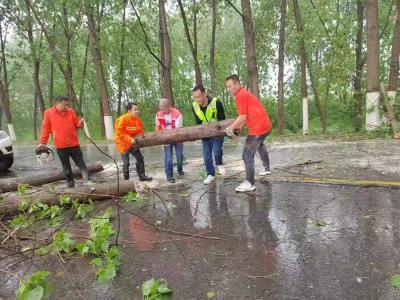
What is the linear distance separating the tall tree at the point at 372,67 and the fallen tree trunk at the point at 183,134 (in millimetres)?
7096

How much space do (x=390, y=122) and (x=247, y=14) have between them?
24.5 ft

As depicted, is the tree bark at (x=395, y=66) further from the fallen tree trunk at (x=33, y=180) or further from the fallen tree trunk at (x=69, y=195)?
the fallen tree trunk at (x=33, y=180)

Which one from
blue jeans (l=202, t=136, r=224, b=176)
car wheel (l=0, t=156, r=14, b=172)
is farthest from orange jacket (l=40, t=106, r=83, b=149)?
car wheel (l=0, t=156, r=14, b=172)

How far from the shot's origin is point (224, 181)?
7.03 metres

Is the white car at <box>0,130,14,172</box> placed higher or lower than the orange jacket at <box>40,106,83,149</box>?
lower

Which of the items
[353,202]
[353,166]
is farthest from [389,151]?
[353,202]

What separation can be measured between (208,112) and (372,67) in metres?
7.41

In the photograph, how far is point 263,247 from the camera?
12.6 feet

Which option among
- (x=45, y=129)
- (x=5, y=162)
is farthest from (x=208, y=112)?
(x=5, y=162)

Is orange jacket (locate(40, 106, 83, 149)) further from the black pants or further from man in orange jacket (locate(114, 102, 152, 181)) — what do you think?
man in orange jacket (locate(114, 102, 152, 181))

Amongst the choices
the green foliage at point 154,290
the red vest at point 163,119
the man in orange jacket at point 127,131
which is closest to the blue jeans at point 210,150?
the red vest at point 163,119

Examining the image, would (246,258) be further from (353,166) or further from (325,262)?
(353,166)

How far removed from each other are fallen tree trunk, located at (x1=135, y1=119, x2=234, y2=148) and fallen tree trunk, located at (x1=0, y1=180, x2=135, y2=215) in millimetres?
1269

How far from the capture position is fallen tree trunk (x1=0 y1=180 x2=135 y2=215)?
560cm
